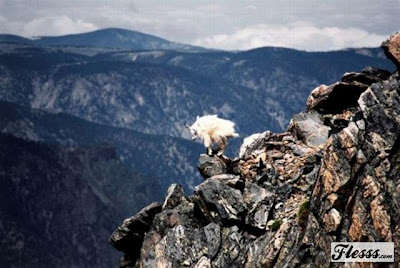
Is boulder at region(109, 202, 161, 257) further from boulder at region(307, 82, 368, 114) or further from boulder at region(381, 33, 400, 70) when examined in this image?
boulder at region(381, 33, 400, 70)

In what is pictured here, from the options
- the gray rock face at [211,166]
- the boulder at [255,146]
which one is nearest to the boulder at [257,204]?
the gray rock face at [211,166]

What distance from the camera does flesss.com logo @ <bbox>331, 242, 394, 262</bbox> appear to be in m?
31.2

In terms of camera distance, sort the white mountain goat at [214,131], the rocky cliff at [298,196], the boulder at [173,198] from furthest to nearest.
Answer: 1. the white mountain goat at [214,131]
2. the boulder at [173,198]
3. the rocky cliff at [298,196]

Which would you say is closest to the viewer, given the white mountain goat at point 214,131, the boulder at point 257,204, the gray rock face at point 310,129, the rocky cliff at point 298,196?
the rocky cliff at point 298,196

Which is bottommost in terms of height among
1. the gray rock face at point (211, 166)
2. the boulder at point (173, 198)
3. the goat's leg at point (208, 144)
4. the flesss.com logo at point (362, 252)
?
the flesss.com logo at point (362, 252)

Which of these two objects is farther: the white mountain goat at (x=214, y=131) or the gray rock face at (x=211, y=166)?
the white mountain goat at (x=214, y=131)

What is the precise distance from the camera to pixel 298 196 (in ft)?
133

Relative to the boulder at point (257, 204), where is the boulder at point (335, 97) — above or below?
above

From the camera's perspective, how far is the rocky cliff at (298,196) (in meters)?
33.2

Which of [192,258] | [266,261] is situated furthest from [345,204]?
[192,258]

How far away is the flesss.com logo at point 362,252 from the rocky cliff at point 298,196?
36 centimetres

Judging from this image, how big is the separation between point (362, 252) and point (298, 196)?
29.3ft

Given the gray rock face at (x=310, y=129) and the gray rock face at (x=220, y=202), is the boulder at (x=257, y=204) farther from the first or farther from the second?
the gray rock face at (x=310, y=129)

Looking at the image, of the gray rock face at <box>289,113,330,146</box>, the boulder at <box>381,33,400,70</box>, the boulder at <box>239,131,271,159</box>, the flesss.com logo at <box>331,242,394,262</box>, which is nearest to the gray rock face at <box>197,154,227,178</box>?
the boulder at <box>239,131,271,159</box>
